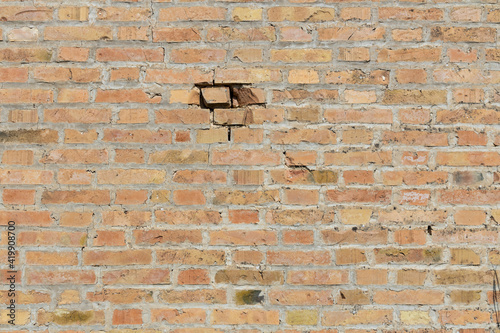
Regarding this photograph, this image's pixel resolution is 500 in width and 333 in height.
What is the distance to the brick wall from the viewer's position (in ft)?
5.49

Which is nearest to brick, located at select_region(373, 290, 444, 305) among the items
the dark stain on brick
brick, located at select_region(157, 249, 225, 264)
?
the dark stain on brick

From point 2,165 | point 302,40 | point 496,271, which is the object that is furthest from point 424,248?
point 2,165

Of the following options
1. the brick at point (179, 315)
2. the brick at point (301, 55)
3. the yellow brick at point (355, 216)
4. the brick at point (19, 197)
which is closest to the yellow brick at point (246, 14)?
the brick at point (301, 55)

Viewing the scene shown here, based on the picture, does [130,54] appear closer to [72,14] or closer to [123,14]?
[123,14]

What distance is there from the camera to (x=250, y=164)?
171 cm

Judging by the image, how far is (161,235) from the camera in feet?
5.54

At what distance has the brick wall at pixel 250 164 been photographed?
1.67 m

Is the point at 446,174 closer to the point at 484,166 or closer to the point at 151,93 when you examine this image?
the point at 484,166

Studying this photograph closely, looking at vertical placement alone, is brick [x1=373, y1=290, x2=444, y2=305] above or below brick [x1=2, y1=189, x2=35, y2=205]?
below

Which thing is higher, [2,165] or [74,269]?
[2,165]

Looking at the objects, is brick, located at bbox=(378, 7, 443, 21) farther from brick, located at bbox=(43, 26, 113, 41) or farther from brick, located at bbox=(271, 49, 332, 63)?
brick, located at bbox=(43, 26, 113, 41)

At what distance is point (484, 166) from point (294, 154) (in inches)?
31.1

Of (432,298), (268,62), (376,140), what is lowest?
(432,298)

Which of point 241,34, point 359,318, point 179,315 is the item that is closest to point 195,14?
point 241,34
